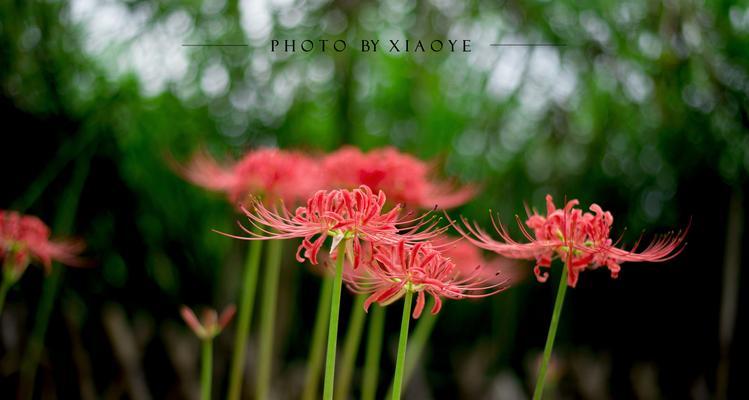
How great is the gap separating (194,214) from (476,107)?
93cm

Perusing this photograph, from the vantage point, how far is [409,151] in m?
1.71

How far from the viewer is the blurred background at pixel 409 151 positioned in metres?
1.46

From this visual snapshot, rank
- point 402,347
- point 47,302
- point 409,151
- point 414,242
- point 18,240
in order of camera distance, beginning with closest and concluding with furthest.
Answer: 1. point 402,347
2. point 414,242
3. point 18,240
4. point 47,302
5. point 409,151

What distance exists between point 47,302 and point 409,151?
0.95 meters

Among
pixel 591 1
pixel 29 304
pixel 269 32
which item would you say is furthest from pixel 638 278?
pixel 29 304

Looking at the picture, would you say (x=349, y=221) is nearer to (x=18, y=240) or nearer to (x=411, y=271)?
(x=411, y=271)

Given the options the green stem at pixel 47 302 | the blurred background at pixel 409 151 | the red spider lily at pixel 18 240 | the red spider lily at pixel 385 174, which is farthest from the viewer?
the blurred background at pixel 409 151

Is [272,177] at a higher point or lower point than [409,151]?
lower

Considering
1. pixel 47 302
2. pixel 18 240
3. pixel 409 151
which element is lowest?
pixel 47 302

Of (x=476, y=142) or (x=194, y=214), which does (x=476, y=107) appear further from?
(x=194, y=214)

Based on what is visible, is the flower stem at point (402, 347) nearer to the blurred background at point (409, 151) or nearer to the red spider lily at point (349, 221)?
the red spider lily at point (349, 221)

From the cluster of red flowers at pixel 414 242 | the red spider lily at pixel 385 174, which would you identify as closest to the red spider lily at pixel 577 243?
the cluster of red flowers at pixel 414 242

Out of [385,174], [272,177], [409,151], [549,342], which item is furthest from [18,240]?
[409,151]

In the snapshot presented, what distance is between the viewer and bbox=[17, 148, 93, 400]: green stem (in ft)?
4.22
